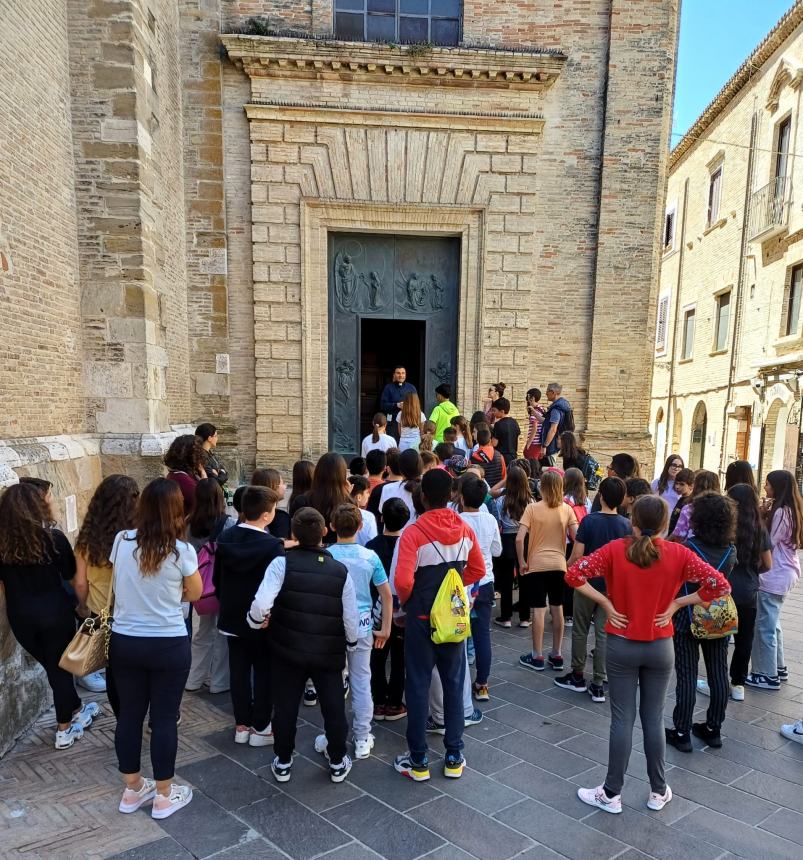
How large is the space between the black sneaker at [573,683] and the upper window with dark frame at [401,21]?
36.5 feet

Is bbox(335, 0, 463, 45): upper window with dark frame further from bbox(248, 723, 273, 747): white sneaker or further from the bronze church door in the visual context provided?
bbox(248, 723, 273, 747): white sneaker

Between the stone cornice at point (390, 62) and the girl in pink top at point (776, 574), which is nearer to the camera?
the girl in pink top at point (776, 574)

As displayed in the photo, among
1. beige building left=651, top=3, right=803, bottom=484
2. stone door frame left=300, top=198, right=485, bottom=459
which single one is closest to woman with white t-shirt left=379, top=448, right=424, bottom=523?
stone door frame left=300, top=198, right=485, bottom=459

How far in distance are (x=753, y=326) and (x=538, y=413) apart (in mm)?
13914

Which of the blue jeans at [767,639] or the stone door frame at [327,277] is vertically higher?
the stone door frame at [327,277]

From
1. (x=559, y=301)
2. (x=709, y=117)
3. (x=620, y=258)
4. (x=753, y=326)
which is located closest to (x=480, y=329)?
(x=559, y=301)

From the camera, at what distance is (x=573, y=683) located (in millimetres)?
5008

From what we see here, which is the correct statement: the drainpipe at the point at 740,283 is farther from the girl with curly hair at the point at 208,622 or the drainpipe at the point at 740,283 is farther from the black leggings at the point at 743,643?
the girl with curly hair at the point at 208,622

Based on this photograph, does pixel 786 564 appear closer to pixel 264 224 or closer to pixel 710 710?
pixel 710 710

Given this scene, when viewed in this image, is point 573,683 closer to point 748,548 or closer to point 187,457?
point 748,548

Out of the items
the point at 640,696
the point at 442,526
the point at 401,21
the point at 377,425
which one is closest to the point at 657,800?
the point at 640,696

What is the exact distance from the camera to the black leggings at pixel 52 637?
3.88m

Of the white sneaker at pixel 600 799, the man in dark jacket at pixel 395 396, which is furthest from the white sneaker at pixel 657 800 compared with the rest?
the man in dark jacket at pixel 395 396

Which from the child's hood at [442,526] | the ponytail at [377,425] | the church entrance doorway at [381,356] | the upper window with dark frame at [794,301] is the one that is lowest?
the child's hood at [442,526]
